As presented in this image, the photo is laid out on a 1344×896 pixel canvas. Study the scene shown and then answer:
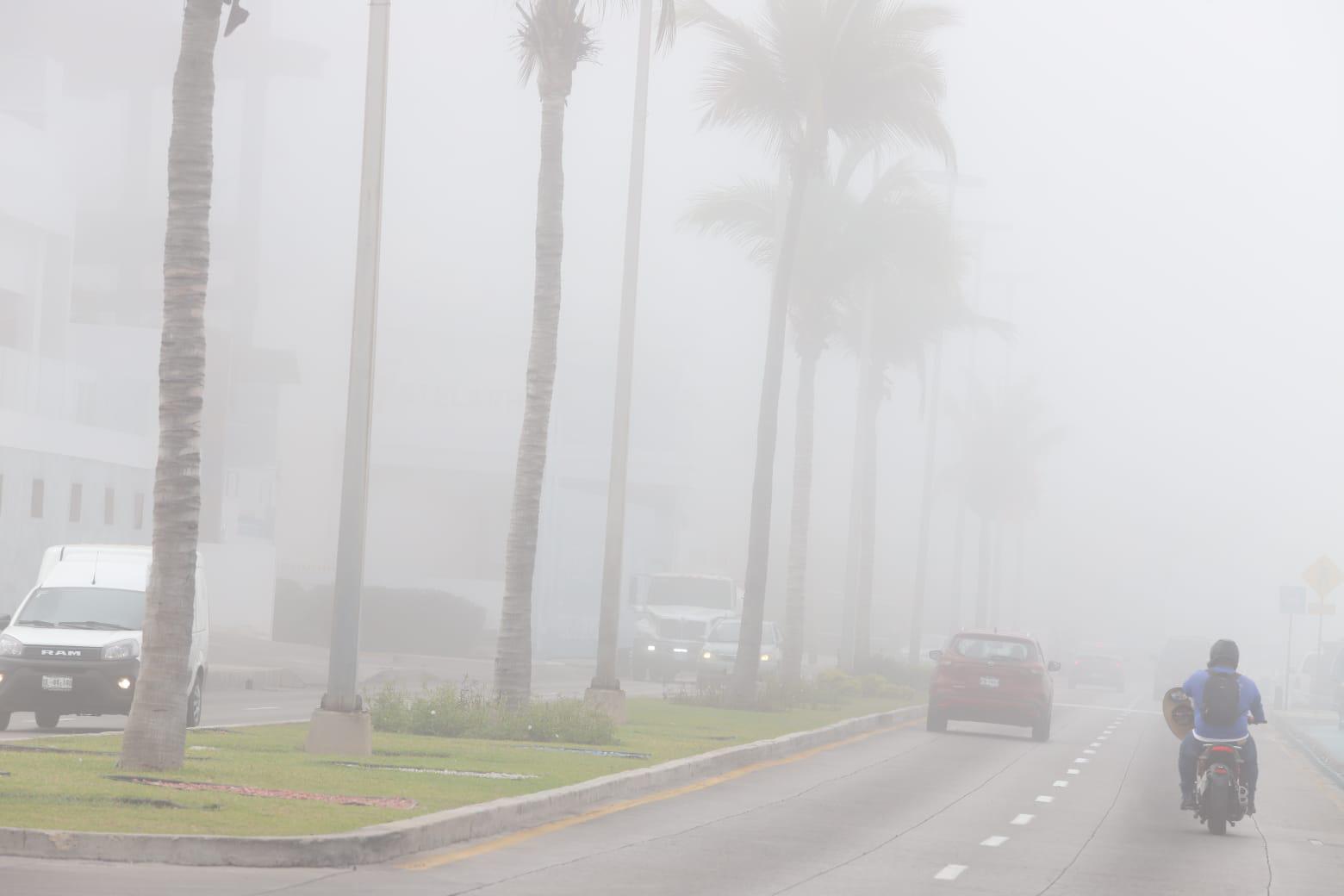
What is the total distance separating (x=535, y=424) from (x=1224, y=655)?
30.4 feet

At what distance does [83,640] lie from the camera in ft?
70.3

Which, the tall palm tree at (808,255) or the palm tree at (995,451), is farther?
the palm tree at (995,451)


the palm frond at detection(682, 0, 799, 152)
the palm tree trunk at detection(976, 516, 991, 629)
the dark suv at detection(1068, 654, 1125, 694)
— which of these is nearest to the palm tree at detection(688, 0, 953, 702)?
the palm frond at detection(682, 0, 799, 152)

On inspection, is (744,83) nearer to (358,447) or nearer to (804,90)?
(804,90)

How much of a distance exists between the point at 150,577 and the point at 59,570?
8870 mm

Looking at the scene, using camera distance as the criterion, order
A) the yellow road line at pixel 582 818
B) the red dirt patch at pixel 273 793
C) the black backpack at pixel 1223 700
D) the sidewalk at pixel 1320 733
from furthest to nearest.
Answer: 1. the sidewalk at pixel 1320 733
2. the black backpack at pixel 1223 700
3. the red dirt patch at pixel 273 793
4. the yellow road line at pixel 582 818

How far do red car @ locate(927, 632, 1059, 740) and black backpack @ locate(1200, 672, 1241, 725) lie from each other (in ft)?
42.5

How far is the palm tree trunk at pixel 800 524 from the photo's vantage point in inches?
1462

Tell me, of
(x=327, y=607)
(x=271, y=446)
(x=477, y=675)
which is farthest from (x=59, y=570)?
(x=271, y=446)

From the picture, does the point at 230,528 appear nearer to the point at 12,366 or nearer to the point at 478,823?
the point at 12,366

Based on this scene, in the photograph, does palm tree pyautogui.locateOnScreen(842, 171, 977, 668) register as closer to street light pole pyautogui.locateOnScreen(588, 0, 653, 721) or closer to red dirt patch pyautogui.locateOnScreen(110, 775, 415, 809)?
street light pole pyautogui.locateOnScreen(588, 0, 653, 721)

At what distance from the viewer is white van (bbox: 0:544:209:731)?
21078 mm

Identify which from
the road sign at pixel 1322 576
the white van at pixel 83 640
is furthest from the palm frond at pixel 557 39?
the road sign at pixel 1322 576

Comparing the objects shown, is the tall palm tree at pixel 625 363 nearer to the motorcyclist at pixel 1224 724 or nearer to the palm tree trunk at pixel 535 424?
the palm tree trunk at pixel 535 424
